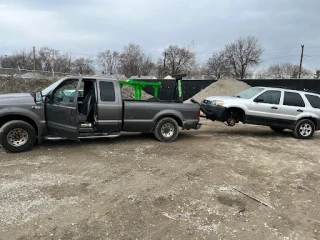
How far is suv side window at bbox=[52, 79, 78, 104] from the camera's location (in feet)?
23.4

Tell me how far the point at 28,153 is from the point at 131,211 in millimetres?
3824

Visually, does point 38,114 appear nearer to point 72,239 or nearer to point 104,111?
point 104,111

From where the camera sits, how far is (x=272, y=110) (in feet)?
33.4

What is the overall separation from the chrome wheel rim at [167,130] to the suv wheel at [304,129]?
493cm

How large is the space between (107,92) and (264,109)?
5.72 metres

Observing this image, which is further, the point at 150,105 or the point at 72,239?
the point at 150,105

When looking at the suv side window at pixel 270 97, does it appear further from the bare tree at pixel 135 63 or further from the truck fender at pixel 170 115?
the bare tree at pixel 135 63

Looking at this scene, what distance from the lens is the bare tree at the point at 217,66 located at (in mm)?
70500

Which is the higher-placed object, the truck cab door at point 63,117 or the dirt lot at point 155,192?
the truck cab door at point 63,117

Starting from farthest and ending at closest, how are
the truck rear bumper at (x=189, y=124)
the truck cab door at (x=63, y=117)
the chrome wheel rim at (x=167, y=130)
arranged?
the truck rear bumper at (x=189, y=124) < the chrome wheel rim at (x=167, y=130) < the truck cab door at (x=63, y=117)

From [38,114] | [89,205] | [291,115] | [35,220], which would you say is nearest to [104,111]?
[38,114]

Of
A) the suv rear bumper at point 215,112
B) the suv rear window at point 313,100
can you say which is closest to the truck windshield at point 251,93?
the suv rear bumper at point 215,112

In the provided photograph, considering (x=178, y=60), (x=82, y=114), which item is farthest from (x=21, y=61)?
(x=82, y=114)

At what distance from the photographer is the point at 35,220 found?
3.86 m
